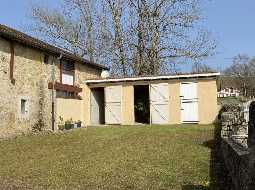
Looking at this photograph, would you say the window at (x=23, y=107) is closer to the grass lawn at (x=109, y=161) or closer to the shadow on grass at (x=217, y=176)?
the grass lawn at (x=109, y=161)

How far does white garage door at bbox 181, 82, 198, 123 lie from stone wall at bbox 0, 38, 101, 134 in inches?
305

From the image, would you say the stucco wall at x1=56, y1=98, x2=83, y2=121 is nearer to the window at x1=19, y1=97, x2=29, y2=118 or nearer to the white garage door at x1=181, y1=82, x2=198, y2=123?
the window at x1=19, y1=97, x2=29, y2=118

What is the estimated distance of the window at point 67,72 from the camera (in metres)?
24.7

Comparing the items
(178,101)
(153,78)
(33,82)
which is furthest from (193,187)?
(153,78)

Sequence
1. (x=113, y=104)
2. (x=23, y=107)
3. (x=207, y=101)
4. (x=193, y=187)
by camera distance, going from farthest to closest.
Answer: (x=113, y=104) → (x=207, y=101) → (x=23, y=107) → (x=193, y=187)

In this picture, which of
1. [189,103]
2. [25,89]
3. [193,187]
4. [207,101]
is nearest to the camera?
[193,187]

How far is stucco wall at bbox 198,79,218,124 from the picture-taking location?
23.8m

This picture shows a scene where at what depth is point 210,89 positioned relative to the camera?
24.1 m

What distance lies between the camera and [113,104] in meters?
26.2

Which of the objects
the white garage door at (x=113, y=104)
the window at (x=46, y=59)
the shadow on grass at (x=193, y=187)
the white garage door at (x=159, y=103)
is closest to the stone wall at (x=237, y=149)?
the shadow on grass at (x=193, y=187)

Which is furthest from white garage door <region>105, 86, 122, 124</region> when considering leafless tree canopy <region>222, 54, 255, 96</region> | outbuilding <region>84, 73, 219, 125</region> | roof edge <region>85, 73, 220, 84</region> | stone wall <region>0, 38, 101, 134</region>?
leafless tree canopy <region>222, 54, 255, 96</region>

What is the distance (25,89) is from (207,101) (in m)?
10.7

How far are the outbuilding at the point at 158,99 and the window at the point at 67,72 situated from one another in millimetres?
1301

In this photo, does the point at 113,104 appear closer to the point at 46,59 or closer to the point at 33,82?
the point at 46,59
